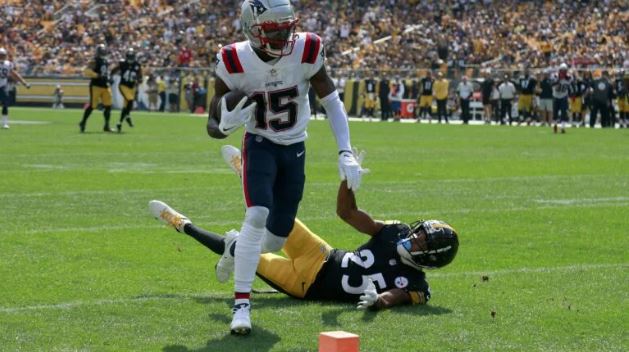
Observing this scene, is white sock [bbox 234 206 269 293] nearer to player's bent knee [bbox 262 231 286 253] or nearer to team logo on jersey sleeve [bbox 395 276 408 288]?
player's bent knee [bbox 262 231 286 253]

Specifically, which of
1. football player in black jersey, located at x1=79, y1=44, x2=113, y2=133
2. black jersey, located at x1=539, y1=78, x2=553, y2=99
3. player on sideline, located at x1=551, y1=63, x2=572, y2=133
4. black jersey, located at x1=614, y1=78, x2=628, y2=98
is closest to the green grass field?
football player in black jersey, located at x1=79, y1=44, x2=113, y2=133

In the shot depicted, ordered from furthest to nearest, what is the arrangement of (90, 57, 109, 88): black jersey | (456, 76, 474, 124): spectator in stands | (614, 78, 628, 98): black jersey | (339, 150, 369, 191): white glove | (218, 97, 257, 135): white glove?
(456, 76, 474, 124): spectator in stands
(614, 78, 628, 98): black jersey
(90, 57, 109, 88): black jersey
(339, 150, 369, 191): white glove
(218, 97, 257, 135): white glove

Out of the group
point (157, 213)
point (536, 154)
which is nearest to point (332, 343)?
point (157, 213)

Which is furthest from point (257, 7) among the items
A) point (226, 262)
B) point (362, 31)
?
point (362, 31)

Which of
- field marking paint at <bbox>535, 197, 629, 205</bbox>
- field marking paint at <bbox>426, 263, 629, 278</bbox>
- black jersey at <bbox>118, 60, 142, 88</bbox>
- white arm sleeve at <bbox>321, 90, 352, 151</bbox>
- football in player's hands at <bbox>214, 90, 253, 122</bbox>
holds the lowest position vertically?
field marking paint at <bbox>535, 197, 629, 205</bbox>

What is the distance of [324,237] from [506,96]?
27.1 metres

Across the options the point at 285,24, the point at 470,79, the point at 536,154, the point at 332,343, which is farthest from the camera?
the point at 470,79

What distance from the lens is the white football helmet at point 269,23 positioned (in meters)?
6.00

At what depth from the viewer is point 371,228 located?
6.54 m

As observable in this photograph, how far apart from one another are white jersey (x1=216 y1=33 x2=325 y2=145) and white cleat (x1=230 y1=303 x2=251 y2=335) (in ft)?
3.30

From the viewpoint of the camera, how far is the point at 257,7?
238 inches

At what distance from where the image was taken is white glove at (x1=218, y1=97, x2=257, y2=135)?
5.79m

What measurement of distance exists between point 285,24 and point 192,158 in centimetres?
1184

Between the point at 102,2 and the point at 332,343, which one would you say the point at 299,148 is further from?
the point at 102,2
